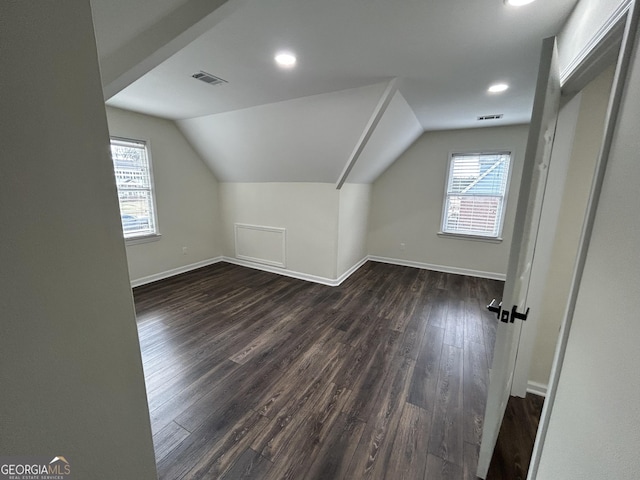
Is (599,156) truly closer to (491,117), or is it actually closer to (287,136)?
(287,136)

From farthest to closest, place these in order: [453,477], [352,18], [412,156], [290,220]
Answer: [412,156]
[290,220]
[352,18]
[453,477]

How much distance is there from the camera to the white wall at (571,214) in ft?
4.86

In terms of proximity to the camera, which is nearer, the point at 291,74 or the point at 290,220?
the point at 291,74

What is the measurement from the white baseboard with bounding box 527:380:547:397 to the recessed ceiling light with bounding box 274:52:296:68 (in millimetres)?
3011

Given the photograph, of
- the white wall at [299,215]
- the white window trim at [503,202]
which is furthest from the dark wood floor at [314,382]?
the white window trim at [503,202]

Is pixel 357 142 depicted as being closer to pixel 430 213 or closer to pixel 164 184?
pixel 430 213

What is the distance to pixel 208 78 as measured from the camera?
2.21 m

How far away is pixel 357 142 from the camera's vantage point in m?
2.89

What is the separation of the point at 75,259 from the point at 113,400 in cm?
40

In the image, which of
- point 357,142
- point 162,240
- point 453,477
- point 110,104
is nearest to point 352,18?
point 357,142

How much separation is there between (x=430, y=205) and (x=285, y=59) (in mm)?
3520

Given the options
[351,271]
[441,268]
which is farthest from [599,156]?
[441,268]

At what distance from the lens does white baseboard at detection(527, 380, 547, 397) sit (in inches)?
71.7

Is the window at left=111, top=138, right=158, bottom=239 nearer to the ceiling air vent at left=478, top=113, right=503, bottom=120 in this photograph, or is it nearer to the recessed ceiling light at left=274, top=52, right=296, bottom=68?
the recessed ceiling light at left=274, top=52, right=296, bottom=68
